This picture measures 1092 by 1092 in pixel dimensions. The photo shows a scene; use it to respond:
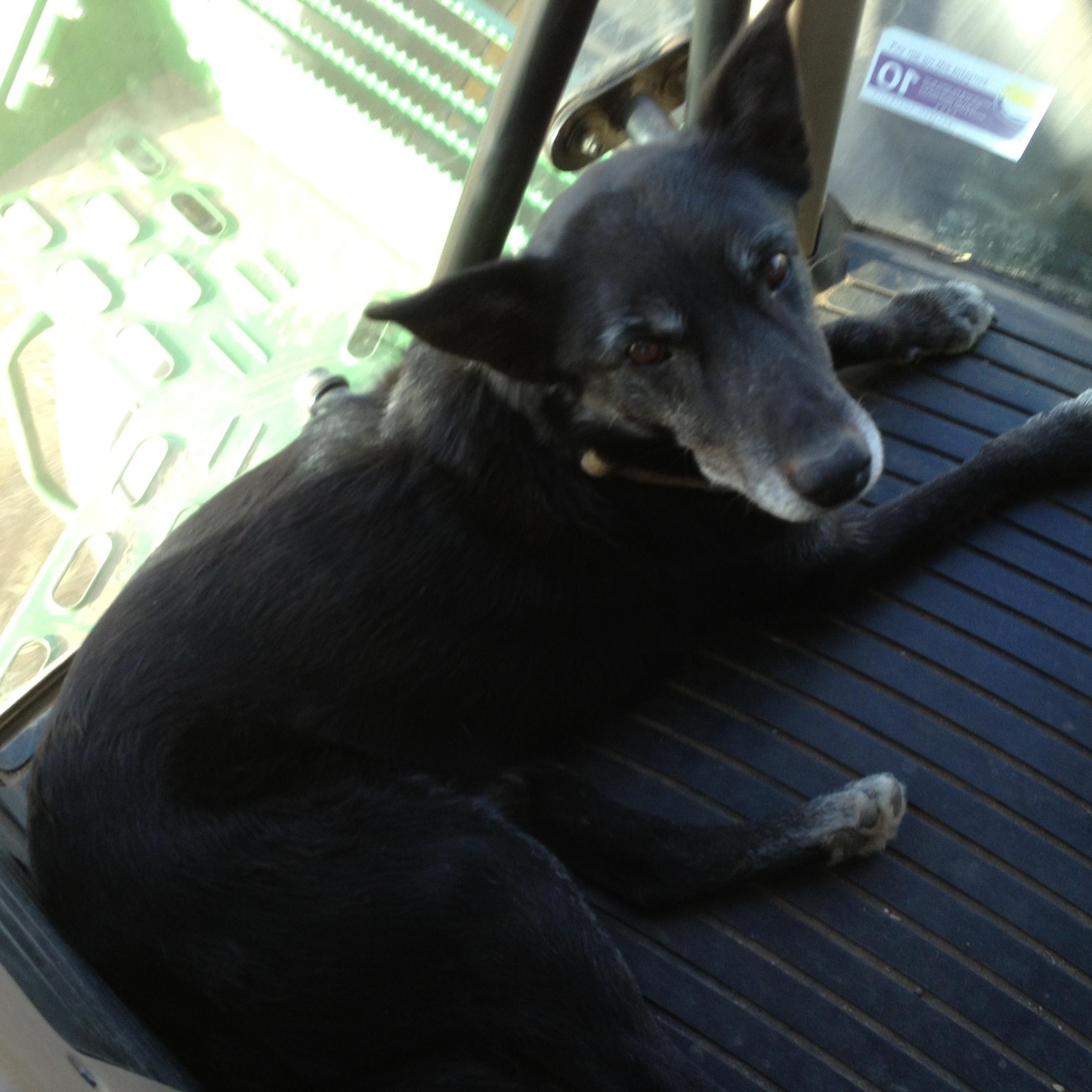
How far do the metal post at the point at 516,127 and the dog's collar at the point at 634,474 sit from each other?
0.49 m

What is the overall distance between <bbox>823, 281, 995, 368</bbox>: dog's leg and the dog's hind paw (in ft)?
2.72

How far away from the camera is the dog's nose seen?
141 cm

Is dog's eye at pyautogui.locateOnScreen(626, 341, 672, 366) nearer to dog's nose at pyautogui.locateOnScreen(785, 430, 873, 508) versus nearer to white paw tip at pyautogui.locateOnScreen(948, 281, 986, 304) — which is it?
dog's nose at pyautogui.locateOnScreen(785, 430, 873, 508)

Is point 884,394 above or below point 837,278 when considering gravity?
below

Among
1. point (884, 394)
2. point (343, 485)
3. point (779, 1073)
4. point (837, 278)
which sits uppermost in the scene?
point (837, 278)

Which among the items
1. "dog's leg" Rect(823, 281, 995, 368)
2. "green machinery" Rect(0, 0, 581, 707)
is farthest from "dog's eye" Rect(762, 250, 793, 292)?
"green machinery" Rect(0, 0, 581, 707)

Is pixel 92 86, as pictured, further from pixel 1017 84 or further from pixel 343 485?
A: pixel 1017 84

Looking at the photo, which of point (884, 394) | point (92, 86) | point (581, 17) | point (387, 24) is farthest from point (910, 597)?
point (92, 86)

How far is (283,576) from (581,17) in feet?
3.14

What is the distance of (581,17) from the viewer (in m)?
1.60

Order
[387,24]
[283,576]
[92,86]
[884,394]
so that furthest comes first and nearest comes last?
1. [387,24]
2. [92,86]
3. [884,394]
4. [283,576]

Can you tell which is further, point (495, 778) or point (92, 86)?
point (92, 86)

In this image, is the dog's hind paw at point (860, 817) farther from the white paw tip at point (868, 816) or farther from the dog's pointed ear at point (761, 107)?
the dog's pointed ear at point (761, 107)

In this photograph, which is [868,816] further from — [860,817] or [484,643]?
[484,643]
